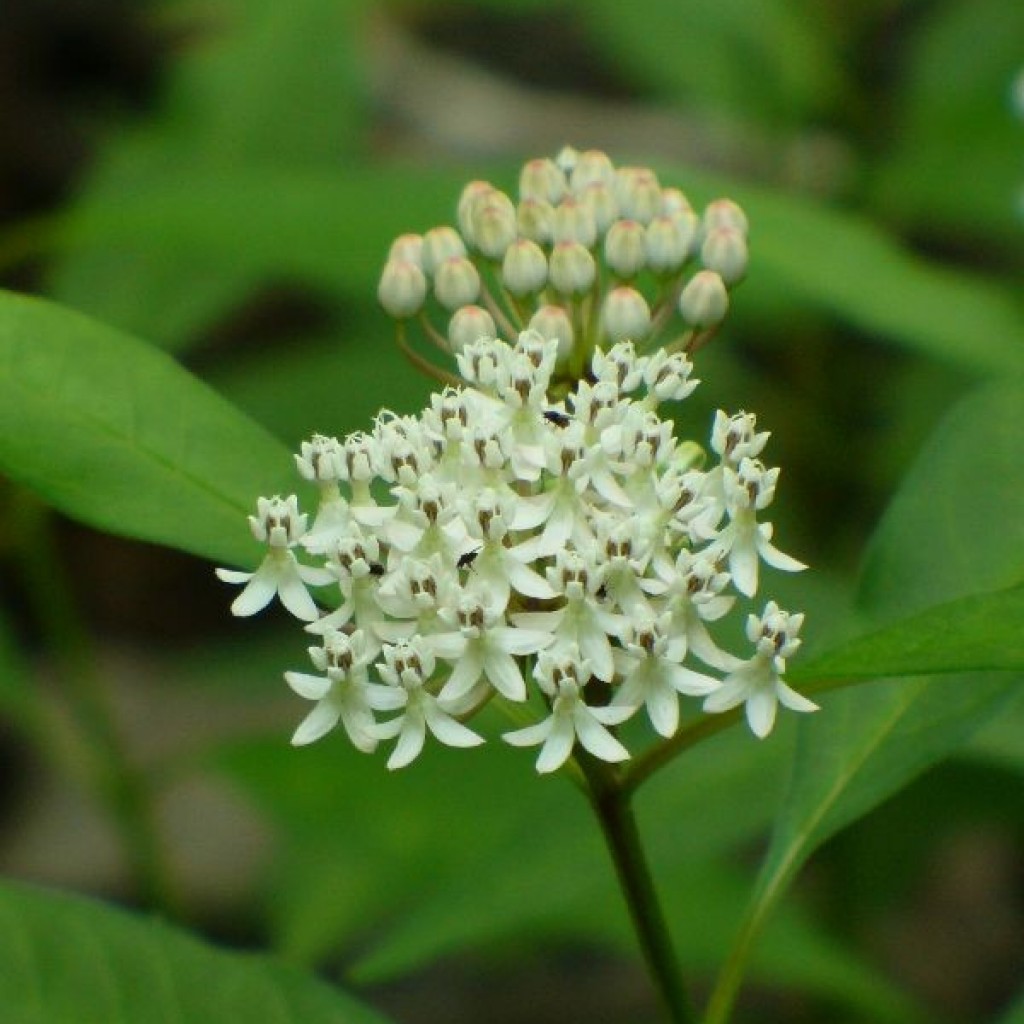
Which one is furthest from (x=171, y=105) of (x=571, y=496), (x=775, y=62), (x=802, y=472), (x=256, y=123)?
(x=571, y=496)

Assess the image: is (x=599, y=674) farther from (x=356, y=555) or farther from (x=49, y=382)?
(x=49, y=382)

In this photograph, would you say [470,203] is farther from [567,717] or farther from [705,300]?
[567,717]

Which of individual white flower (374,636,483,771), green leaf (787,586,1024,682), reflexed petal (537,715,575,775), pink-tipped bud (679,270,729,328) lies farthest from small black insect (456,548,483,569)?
pink-tipped bud (679,270,729,328)

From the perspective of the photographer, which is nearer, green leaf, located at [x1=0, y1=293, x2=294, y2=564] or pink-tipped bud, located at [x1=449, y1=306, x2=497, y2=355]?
green leaf, located at [x1=0, y1=293, x2=294, y2=564]

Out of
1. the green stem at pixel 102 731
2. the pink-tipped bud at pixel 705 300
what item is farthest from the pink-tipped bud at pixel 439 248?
the green stem at pixel 102 731

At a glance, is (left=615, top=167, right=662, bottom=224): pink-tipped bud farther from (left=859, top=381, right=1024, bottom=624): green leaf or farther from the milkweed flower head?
(left=859, top=381, right=1024, bottom=624): green leaf

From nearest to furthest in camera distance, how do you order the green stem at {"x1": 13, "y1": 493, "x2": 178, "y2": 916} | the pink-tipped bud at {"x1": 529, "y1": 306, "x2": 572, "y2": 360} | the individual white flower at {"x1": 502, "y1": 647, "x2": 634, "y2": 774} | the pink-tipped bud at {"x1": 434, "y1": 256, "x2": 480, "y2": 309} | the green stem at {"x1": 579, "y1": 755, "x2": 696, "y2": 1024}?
the individual white flower at {"x1": 502, "y1": 647, "x2": 634, "y2": 774} → the green stem at {"x1": 579, "y1": 755, "x2": 696, "y2": 1024} → the pink-tipped bud at {"x1": 529, "y1": 306, "x2": 572, "y2": 360} → the pink-tipped bud at {"x1": 434, "y1": 256, "x2": 480, "y2": 309} → the green stem at {"x1": 13, "y1": 493, "x2": 178, "y2": 916}

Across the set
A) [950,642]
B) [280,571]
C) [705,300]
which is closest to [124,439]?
[280,571]
